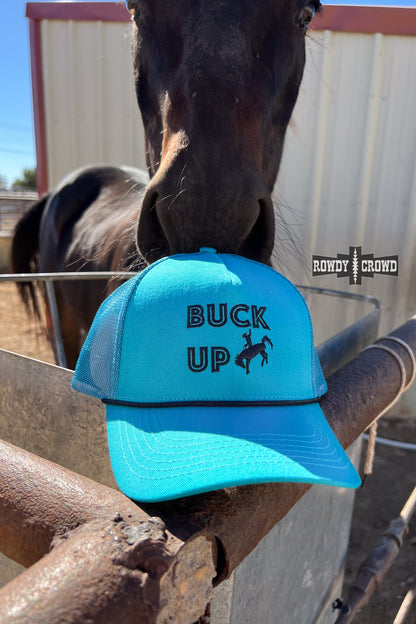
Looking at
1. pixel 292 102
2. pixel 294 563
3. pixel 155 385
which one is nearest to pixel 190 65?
pixel 292 102

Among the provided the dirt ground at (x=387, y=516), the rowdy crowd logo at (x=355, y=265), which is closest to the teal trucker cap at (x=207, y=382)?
the dirt ground at (x=387, y=516)

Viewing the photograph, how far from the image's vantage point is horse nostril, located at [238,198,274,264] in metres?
0.92

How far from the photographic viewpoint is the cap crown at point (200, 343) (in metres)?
0.58

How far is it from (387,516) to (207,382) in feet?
6.85

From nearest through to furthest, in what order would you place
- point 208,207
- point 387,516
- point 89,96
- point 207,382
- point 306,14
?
point 207,382, point 208,207, point 306,14, point 387,516, point 89,96

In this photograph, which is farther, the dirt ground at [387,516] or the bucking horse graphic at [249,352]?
the dirt ground at [387,516]

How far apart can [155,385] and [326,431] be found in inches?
9.4

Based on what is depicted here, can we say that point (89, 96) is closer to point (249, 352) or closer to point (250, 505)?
point (249, 352)

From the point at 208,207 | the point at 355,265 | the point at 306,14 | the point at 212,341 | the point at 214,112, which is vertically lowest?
the point at 355,265

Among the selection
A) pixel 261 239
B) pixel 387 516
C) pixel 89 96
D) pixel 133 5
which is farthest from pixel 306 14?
pixel 89 96

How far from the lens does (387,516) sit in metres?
2.19

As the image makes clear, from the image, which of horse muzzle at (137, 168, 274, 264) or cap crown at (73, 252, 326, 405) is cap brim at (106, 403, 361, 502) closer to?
cap crown at (73, 252, 326, 405)

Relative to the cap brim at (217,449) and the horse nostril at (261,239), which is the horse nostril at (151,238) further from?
the cap brim at (217,449)

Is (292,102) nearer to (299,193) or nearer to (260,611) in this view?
(260,611)
